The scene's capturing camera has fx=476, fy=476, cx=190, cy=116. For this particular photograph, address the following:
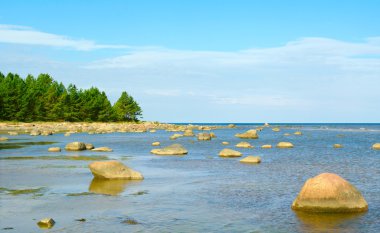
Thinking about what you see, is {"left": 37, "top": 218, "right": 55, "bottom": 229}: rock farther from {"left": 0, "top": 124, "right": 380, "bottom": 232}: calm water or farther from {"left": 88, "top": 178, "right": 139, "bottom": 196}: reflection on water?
{"left": 88, "top": 178, "right": 139, "bottom": 196}: reflection on water

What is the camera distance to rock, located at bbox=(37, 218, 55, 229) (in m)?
15.5

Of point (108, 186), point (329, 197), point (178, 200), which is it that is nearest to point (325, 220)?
point (329, 197)

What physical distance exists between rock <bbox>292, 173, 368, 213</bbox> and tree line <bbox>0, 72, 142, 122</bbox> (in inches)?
4025

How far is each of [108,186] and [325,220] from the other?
11684mm

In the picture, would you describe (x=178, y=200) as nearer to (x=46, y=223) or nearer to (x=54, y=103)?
(x=46, y=223)

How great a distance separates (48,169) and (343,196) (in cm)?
2122

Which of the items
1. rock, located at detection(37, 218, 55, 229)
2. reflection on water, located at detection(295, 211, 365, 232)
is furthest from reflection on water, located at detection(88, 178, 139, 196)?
reflection on water, located at detection(295, 211, 365, 232)

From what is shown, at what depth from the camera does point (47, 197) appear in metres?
21.0

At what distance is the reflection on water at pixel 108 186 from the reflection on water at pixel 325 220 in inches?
353

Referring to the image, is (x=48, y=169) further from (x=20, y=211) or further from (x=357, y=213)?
(x=357, y=213)

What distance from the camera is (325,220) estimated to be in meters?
16.8

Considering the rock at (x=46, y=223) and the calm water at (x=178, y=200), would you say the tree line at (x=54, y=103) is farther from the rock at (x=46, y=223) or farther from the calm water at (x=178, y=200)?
the rock at (x=46, y=223)

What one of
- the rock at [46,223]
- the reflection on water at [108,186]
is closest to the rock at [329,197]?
the reflection on water at [108,186]

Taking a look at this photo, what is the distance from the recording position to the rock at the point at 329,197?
18109 millimetres
